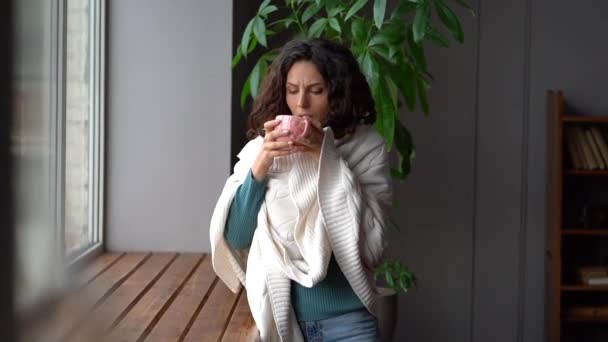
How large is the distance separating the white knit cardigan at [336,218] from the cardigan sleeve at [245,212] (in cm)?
1

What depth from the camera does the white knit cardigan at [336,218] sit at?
1322mm

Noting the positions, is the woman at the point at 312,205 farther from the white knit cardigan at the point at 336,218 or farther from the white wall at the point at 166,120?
the white wall at the point at 166,120

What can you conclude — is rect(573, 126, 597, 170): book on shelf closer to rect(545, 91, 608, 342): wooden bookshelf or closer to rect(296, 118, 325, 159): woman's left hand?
rect(545, 91, 608, 342): wooden bookshelf

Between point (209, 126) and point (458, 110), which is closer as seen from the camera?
point (209, 126)

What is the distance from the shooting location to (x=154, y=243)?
9.23 feet

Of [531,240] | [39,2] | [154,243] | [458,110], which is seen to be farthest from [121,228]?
[39,2]

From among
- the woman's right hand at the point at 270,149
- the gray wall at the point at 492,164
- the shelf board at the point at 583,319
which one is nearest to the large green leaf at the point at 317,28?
the woman's right hand at the point at 270,149

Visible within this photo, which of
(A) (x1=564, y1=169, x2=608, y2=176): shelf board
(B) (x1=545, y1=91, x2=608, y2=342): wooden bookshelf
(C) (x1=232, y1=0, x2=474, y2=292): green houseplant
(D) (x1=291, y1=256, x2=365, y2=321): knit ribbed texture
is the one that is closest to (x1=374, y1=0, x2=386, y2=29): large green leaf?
(C) (x1=232, y1=0, x2=474, y2=292): green houseplant

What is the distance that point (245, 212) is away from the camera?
4.58ft

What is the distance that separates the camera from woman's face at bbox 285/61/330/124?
4.52 feet

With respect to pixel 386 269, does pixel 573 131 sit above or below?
above

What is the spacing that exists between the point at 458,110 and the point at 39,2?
12.6 ft

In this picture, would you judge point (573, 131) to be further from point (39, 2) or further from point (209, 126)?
point (39, 2)

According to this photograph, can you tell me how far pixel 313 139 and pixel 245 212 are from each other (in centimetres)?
19
